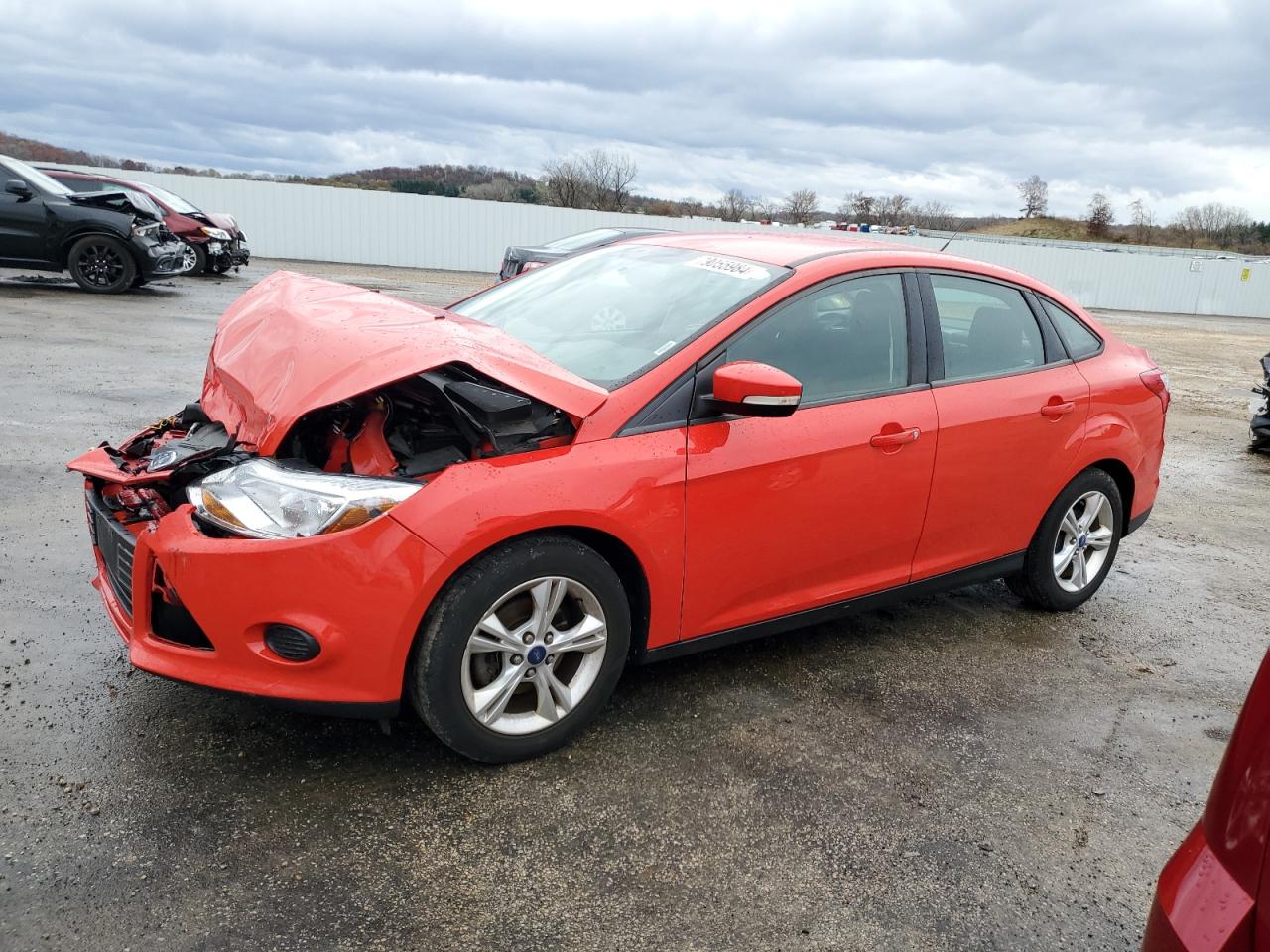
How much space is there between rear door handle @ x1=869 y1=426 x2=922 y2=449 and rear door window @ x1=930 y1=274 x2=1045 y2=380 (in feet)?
1.21

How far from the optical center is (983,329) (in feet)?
13.9

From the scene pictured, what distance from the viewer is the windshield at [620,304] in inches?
136

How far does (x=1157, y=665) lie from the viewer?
4270mm

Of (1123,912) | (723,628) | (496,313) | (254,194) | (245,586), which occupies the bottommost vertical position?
(1123,912)

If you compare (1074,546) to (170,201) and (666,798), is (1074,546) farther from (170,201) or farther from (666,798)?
(170,201)

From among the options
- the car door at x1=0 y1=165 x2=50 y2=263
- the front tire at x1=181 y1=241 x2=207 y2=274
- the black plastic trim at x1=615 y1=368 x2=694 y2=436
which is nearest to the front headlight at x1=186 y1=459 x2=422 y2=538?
the black plastic trim at x1=615 y1=368 x2=694 y2=436

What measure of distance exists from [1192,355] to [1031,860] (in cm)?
1842

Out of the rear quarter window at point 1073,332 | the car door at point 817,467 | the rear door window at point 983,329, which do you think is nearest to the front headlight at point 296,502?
the car door at point 817,467

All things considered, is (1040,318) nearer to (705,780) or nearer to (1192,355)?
(705,780)

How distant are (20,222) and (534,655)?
12.8m

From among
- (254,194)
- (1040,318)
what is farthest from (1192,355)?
(254,194)

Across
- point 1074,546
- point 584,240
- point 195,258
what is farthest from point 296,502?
point 195,258

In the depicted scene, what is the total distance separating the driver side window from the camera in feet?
11.5

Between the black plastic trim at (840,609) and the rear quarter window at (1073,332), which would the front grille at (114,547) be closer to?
the black plastic trim at (840,609)
